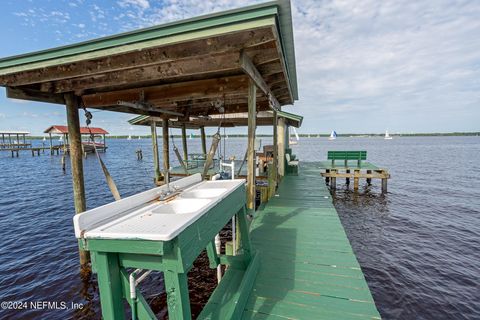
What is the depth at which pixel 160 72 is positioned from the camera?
427 cm

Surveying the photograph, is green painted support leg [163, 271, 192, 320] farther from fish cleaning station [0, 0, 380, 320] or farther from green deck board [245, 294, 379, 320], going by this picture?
green deck board [245, 294, 379, 320]

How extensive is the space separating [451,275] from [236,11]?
29.1 ft

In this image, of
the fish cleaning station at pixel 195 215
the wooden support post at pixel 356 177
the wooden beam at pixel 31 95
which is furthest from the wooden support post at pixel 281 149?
the wooden beam at pixel 31 95

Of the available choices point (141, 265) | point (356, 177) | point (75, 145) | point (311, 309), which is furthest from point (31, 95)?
point (356, 177)

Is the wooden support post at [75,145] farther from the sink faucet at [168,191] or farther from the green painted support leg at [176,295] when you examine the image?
the green painted support leg at [176,295]

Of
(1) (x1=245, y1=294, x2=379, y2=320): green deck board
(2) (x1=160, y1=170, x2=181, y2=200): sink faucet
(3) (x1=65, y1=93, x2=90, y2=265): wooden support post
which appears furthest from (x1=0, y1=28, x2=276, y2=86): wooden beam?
(1) (x1=245, y1=294, x2=379, y2=320): green deck board

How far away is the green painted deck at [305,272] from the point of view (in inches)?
116

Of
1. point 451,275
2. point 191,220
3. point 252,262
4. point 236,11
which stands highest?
point 236,11

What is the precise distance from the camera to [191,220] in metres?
1.91

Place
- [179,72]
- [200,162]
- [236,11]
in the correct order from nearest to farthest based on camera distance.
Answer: [236,11]
[179,72]
[200,162]

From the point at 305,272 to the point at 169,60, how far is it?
158 inches

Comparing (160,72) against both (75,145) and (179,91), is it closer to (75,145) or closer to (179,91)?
(179,91)

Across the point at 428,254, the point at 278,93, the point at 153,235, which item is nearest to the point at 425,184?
the point at 428,254

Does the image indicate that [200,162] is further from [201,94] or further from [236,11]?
[236,11]
